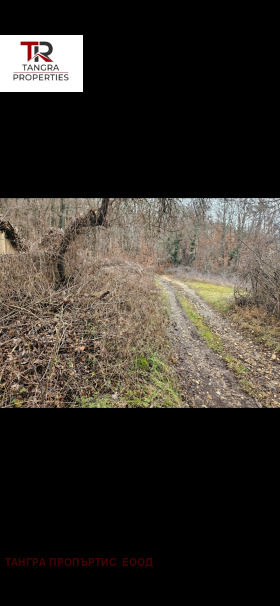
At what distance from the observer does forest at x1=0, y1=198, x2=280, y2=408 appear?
2607mm

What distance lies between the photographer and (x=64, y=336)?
9.87ft

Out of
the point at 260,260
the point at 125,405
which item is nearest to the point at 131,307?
the point at 125,405

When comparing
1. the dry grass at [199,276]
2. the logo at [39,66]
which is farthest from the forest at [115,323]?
the dry grass at [199,276]

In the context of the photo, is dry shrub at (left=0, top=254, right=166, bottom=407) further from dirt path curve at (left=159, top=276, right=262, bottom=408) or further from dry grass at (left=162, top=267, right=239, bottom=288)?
dry grass at (left=162, top=267, right=239, bottom=288)

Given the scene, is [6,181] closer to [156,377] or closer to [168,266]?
[156,377]

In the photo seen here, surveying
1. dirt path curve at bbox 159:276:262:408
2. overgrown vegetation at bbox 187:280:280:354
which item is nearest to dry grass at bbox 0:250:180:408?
dirt path curve at bbox 159:276:262:408

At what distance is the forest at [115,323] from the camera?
8.55 ft

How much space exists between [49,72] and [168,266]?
49.8ft

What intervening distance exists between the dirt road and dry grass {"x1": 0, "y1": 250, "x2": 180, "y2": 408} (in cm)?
40

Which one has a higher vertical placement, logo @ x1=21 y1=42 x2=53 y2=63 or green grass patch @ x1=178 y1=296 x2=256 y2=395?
logo @ x1=21 y1=42 x2=53 y2=63

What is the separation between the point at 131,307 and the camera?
4.35 m

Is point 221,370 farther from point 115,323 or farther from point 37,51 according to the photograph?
point 37,51

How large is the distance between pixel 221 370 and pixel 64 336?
9.36ft

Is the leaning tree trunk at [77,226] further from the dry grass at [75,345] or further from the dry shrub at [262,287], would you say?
the dry shrub at [262,287]
